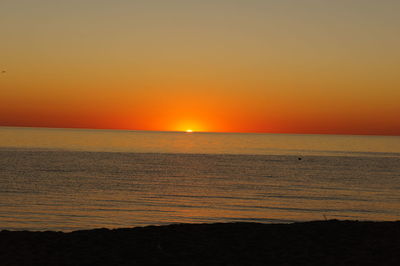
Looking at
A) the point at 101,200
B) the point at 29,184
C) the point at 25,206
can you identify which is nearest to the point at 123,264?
the point at 25,206

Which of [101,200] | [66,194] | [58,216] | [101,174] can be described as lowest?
[58,216]

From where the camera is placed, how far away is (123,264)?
40.4 ft

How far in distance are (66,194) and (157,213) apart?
38.4 feet

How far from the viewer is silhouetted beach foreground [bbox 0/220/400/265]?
12.6 metres

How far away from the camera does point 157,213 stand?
2642cm

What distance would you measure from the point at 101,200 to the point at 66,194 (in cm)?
492

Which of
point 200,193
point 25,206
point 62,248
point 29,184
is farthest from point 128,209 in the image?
point 29,184

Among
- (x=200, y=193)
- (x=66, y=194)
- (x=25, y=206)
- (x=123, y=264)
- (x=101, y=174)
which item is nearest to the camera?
(x=123, y=264)

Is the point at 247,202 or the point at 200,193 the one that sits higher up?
the point at 200,193

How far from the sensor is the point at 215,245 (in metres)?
14.3

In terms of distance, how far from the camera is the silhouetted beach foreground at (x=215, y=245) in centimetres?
1255

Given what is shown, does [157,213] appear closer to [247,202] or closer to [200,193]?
[247,202]

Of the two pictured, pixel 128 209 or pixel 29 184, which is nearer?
pixel 128 209

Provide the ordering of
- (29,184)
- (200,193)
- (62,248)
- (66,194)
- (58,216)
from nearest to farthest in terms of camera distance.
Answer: (62,248) → (58,216) → (66,194) → (200,193) → (29,184)
